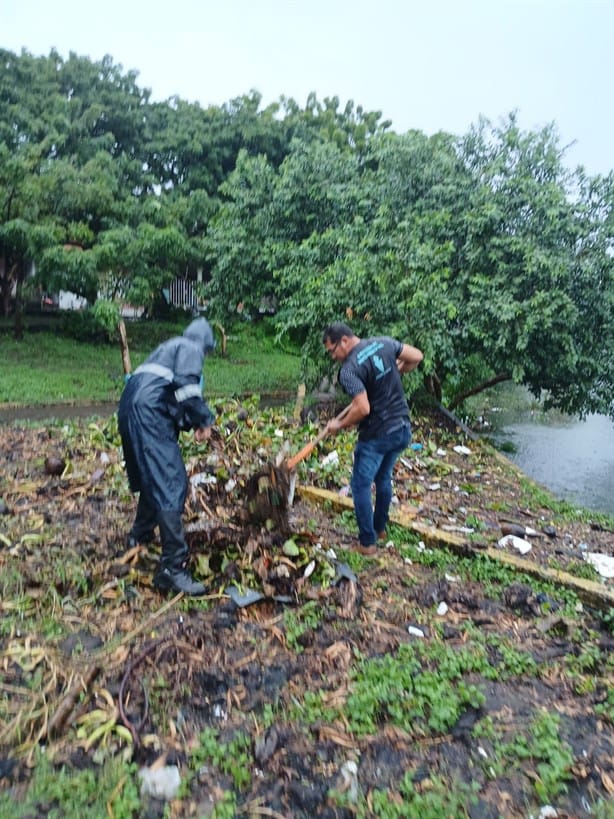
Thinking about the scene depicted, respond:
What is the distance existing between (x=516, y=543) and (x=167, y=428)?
115 inches

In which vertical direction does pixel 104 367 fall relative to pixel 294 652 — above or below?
below

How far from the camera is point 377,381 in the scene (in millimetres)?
3943

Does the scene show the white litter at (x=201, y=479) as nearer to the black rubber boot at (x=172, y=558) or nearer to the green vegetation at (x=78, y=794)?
the black rubber boot at (x=172, y=558)

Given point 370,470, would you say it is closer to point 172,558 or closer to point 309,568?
point 309,568

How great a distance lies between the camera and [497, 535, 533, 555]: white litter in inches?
177

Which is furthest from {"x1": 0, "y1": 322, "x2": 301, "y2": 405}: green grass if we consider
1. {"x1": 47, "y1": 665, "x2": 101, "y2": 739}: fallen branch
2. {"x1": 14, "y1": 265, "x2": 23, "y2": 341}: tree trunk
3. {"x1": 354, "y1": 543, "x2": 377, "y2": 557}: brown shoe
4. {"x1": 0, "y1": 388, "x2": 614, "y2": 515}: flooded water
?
{"x1": 47, "y1": 665, "x2": 101, "y2": 739}: fallen branch

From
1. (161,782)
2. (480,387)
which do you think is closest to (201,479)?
(161,782)

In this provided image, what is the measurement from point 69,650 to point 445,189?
8.61 metres

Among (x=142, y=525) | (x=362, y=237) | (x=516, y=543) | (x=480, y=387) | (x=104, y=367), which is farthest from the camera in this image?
(x=104, y=367)

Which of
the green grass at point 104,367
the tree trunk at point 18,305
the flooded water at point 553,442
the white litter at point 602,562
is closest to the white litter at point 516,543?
the white litter at point 602,562

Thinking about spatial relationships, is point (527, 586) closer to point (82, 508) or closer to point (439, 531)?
point (439, 531)

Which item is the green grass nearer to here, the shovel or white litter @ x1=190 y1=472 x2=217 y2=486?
white litter @ x1=190 y1=472 x2=217 y2=486

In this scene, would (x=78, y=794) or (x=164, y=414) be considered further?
(x=164, y=414)

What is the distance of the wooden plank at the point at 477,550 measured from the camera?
367 cm
